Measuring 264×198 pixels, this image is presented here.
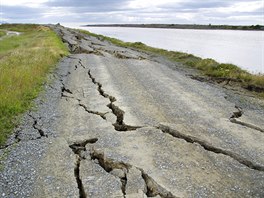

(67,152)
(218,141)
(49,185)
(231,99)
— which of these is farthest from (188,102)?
(49,185)

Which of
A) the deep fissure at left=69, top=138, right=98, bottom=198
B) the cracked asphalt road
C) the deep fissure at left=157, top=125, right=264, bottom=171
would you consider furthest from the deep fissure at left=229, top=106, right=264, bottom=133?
the deep fissure at left=69, top=138, right=98, bottom=198

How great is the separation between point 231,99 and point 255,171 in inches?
191

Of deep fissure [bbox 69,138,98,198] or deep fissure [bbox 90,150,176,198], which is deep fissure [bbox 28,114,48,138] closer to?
deep fissure [bbox 69,138,98,198]

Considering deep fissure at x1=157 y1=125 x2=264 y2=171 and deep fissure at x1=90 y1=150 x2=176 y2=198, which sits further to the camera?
deep fissure at x1=157 y1=125 x2=264 y2=171

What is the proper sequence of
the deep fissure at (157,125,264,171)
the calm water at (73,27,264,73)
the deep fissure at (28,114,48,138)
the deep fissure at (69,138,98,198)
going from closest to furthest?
the deep fissure at (69,138,98,198) → the deep fissure at (157,125,264,171) → the deep fissure at (28,114,48,138) → the calm water at (73,27,264,73)

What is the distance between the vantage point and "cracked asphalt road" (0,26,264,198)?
4402 millimetres

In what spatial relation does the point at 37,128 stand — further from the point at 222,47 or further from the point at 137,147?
the point at 222,47

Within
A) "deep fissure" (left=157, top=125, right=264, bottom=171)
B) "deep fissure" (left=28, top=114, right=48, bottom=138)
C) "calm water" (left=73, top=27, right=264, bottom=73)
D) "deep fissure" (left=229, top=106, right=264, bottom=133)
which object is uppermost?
"deep fissure" (left=157, top=125, right=264, bottom=171)

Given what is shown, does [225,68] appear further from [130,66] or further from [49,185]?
[49,185]

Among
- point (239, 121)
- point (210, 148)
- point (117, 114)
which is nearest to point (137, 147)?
point (210, 148)

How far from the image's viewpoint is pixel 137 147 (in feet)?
18.5

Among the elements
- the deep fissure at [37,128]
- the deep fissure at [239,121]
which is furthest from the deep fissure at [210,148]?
the deep fissure at [37,128]

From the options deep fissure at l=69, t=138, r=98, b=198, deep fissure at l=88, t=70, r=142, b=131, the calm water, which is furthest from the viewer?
the calm water

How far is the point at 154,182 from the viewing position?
14.6 ft
